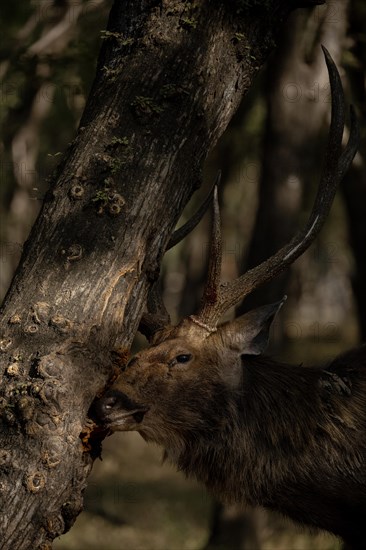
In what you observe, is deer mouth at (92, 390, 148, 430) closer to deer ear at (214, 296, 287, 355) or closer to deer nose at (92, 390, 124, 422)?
deer nose at (92, 390, 124, 422)

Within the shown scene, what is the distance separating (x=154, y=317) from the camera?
529 centimetres

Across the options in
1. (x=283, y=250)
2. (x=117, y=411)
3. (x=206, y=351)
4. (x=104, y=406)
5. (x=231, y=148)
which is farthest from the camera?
(x=231, y=148)

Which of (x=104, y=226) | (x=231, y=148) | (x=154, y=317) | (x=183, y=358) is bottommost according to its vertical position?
(x=231, y=148)

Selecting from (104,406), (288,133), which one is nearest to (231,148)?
(288,133)

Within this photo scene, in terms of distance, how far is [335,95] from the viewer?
458 cm

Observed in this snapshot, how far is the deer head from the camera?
4.88 metres

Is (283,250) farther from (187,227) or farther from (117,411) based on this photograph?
(117,411)

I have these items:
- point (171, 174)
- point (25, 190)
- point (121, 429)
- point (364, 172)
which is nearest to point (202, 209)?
point (171, 174)

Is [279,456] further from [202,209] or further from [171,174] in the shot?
[171,174]

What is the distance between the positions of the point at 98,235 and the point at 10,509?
129 cm

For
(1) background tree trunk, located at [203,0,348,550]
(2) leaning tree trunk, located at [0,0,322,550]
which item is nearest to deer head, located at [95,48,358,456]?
(2) leaning tree trunk, located at [0,0,322,550]

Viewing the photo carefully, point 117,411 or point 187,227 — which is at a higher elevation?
point 187,227

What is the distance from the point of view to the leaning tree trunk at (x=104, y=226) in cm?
388

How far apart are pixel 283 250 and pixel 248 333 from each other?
0.55 metres
